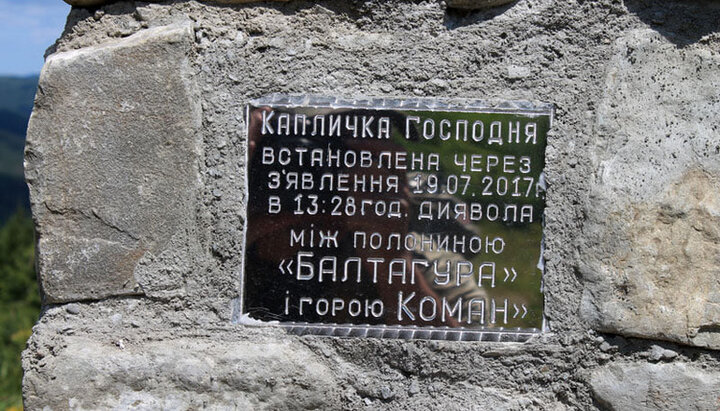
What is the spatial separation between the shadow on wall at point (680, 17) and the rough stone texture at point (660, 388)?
0.66 meters

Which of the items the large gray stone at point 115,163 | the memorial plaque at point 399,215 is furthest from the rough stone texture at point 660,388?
the large gray stone at point 115,163

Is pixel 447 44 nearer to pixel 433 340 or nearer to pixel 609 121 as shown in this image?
pixel 609 121

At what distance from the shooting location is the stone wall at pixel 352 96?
3.88 ft

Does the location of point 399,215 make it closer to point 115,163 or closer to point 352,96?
point 352,96

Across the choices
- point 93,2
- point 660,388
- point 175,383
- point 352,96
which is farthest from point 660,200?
point 93,2

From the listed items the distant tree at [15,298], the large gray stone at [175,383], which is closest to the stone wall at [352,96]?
the large gray stone at [175,383]

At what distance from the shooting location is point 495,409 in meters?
1.22

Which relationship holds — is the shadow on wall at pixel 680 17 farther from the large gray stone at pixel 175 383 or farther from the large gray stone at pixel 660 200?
the large gray stone at pixel 175 383

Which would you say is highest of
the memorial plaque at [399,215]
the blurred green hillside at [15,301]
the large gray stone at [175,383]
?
the memorial plaque at [399,215]

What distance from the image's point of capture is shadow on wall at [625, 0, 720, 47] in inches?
47.4

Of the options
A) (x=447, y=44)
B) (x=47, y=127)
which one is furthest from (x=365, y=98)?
(x=47, y=127)

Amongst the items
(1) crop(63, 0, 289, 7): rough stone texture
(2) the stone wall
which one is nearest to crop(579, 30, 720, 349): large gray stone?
(2) the stone wall

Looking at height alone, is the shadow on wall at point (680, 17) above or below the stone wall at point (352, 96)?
above

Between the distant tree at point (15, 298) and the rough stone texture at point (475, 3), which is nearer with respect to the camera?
the rough stone texture at point (475, 3)
